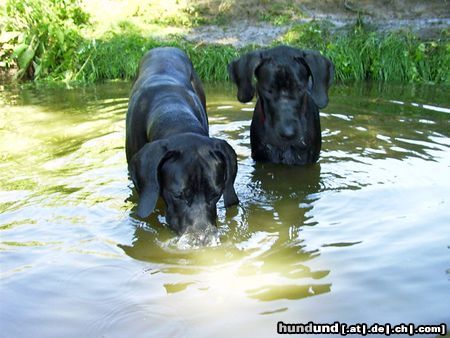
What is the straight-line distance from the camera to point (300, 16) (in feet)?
40.7

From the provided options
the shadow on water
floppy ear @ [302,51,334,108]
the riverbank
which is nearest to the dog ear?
floppy ear @ [302,51,334,108]

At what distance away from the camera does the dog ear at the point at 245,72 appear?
19.0 ft

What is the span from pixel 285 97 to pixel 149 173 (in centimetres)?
184

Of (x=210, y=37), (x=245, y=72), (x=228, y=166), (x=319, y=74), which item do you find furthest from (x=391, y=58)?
(x=228, y=166)

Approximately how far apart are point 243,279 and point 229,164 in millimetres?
835

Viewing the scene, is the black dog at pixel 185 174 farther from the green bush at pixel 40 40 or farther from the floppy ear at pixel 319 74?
the green bush at pixel 40 40

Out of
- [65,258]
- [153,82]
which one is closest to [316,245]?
[65,258]

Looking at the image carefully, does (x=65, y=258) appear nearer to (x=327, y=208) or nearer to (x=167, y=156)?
(x=167, y=156)

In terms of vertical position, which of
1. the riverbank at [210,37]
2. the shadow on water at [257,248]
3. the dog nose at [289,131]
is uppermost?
the riverbank at [210,37]

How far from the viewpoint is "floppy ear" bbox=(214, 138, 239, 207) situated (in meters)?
4.27

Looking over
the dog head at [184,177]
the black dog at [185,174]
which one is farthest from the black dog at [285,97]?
the dog head at [184,177]

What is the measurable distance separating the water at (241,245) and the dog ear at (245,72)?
2.23 ft

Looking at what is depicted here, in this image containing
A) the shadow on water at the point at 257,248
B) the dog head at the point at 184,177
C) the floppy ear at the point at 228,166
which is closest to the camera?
the shadow on water at the point at 257,248

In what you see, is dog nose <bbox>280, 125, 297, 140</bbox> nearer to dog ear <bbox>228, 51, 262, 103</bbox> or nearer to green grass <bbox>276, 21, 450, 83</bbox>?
dog ear <bbox>228, 51, 262, 103</bbox>
